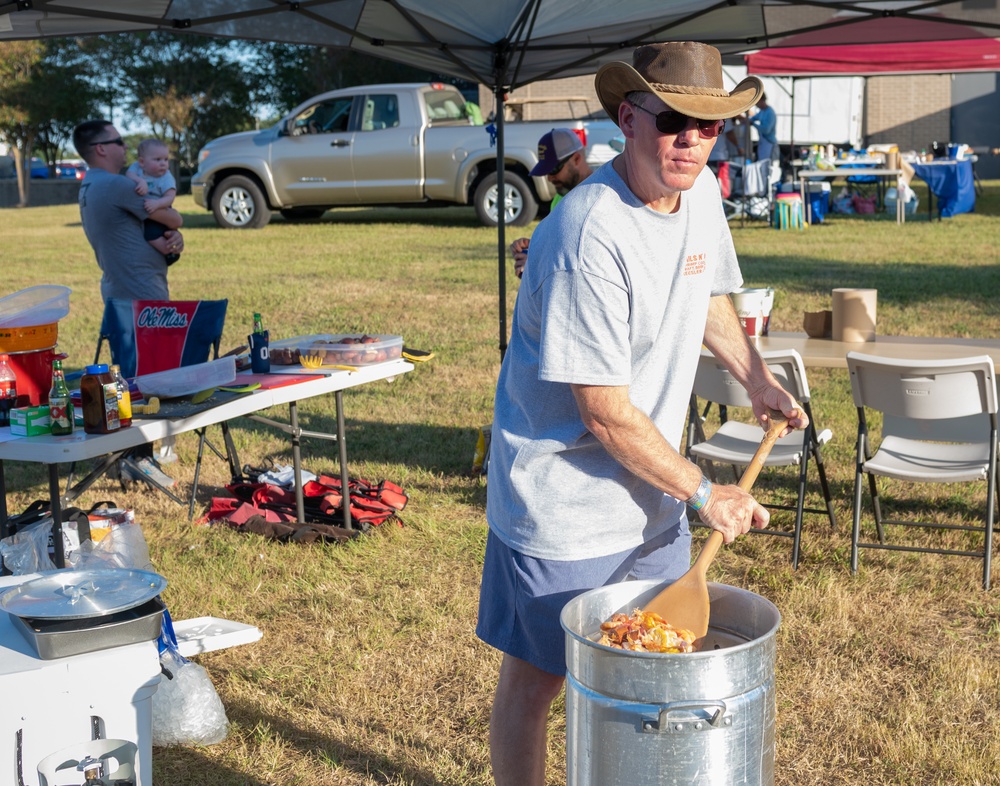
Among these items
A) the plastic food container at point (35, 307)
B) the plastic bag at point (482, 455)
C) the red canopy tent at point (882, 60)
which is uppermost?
the red canopy tent at point (882, 60)

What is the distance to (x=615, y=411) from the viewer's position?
223cm

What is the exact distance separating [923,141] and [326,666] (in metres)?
27.2

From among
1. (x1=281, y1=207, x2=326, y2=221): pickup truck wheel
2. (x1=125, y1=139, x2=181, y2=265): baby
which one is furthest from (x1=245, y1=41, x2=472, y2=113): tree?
(x1=125, y1=139, x2=181, y2=265): baby

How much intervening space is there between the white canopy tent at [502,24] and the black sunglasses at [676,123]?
10.8 feet

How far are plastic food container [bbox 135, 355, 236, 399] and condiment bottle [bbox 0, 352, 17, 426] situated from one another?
516mm

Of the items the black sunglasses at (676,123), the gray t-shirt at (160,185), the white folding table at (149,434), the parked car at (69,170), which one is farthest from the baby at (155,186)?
the parked car at (69,170)

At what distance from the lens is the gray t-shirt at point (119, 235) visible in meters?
6.44

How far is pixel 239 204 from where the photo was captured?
17.7 m

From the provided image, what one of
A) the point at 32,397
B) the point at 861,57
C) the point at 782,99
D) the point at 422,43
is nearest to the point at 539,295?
the point at 32,397

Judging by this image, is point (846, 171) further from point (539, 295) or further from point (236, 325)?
point (539, 295)

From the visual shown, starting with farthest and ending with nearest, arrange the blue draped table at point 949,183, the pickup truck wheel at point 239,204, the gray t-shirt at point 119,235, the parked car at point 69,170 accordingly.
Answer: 1. the parked car at point 69,170
2. the pickup truck wheel at point 239,204
3. the blue draped table at point 949,183
4. the gray t-shirt at point 119,235

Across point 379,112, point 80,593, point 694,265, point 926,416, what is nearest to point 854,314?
point 926,416

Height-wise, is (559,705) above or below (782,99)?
below

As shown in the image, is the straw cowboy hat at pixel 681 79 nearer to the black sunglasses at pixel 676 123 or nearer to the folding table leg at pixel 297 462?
the black sunglasses at pixel 676 123
